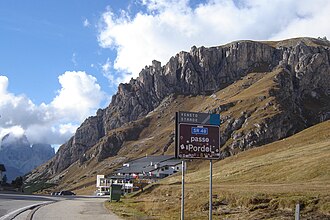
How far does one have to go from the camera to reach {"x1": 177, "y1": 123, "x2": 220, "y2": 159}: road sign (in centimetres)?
2102

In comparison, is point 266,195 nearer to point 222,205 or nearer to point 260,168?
point 222,205

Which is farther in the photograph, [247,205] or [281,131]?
[281,131]

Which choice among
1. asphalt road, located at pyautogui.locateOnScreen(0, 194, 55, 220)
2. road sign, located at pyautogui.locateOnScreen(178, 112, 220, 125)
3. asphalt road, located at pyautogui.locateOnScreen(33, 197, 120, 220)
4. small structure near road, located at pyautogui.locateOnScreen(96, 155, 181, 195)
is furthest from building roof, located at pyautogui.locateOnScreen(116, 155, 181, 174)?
road sign, located at pyautogui.locateOnScreen(178, 112, 220, 125)

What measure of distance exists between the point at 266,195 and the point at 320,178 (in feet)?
81.7

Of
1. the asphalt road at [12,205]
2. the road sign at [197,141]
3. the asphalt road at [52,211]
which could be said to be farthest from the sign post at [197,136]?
the asphalt road at [12,205]

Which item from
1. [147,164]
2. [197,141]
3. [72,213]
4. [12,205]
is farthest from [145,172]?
[197,141]

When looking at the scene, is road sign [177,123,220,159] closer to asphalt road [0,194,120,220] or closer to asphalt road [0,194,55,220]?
asphalt road [0,194,120,220]

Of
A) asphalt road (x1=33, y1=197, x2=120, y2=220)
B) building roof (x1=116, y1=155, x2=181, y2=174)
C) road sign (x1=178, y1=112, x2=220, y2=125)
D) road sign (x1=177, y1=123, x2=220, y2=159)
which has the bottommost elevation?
asphalt road (x1=33, y1=197, x2=120, y2=220)

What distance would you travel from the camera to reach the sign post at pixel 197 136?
21.0m

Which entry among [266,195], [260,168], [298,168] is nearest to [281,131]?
[260,168]

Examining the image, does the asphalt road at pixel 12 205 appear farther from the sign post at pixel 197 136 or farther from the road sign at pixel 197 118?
the road sign at pixel 197 118

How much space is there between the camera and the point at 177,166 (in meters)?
164

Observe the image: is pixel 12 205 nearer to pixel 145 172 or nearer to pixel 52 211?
pixel 52 211

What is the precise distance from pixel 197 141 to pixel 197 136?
0.81 ft
